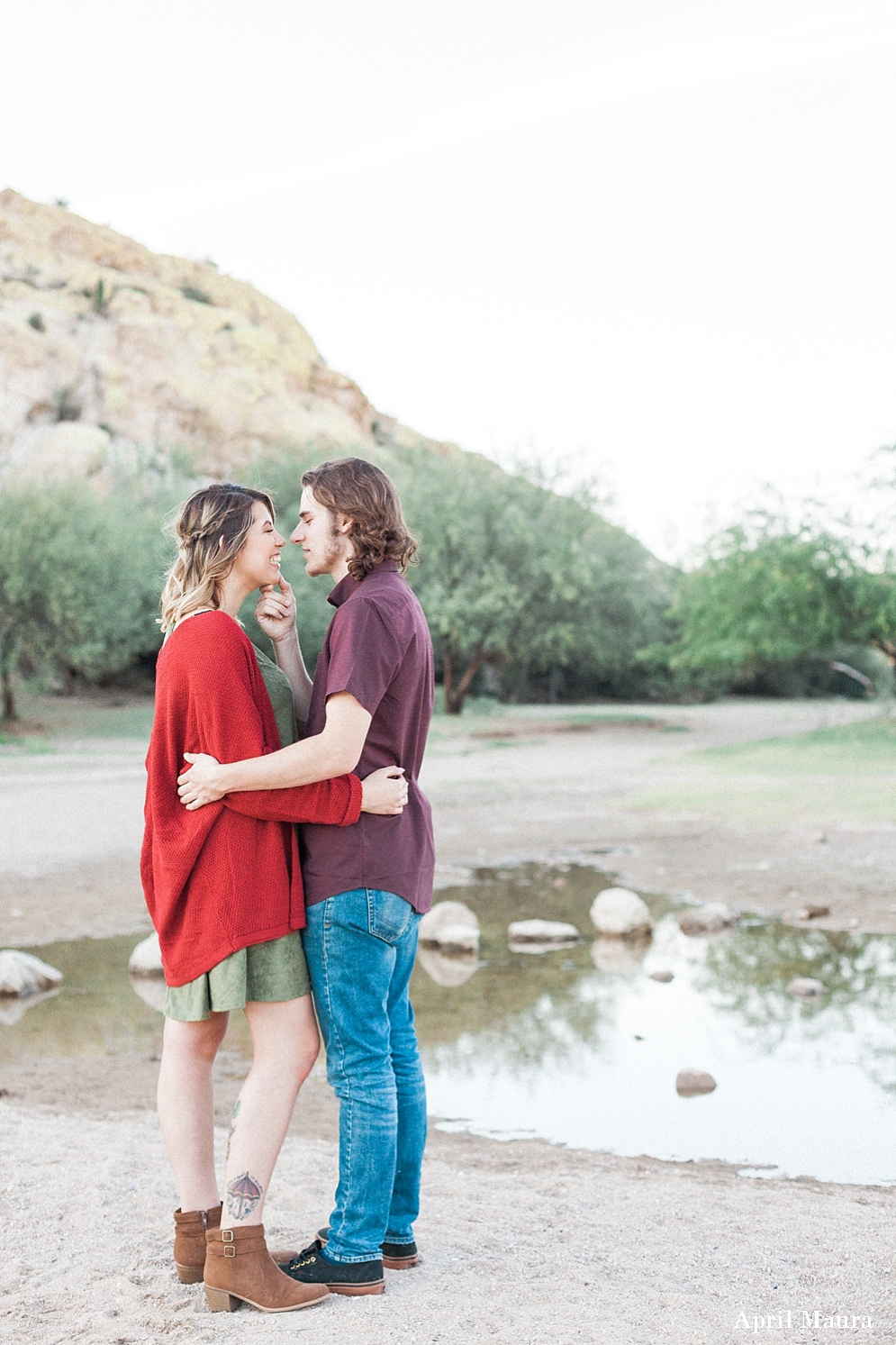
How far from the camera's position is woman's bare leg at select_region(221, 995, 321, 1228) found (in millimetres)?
2846

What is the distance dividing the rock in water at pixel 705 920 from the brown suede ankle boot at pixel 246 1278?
569 cm

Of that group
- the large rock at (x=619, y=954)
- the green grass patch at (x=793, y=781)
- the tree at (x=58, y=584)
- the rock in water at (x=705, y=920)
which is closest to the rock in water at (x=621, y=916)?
the large rock at (x=619, y=954)

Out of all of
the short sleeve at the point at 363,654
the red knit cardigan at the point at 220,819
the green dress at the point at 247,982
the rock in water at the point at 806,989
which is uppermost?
the short sleeve at the point at 363,654

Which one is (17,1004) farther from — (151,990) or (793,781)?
(793,781)

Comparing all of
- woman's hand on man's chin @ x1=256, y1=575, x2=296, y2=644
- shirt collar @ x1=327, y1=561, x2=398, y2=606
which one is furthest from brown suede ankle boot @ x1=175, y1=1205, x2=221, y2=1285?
shirt collar @ x1=327, y1=561, x2=398, y2=606

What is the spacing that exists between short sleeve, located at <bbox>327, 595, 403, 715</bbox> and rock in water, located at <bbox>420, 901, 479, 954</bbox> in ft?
16.0

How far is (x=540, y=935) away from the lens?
7.90 meters

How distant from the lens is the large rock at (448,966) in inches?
273

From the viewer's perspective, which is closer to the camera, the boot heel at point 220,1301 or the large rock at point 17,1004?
the boot heel at point 220,1301

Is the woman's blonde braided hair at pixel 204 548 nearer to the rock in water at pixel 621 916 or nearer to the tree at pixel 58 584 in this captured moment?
the rock in water at pixel 621 916

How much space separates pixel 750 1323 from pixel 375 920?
4.23ft

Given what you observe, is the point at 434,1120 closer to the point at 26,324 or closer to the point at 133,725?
the point at 133,725

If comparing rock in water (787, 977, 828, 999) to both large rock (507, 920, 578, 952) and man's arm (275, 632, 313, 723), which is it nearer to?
large rock (507, 920, 578, 952)

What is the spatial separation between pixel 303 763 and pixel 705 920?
608cm
